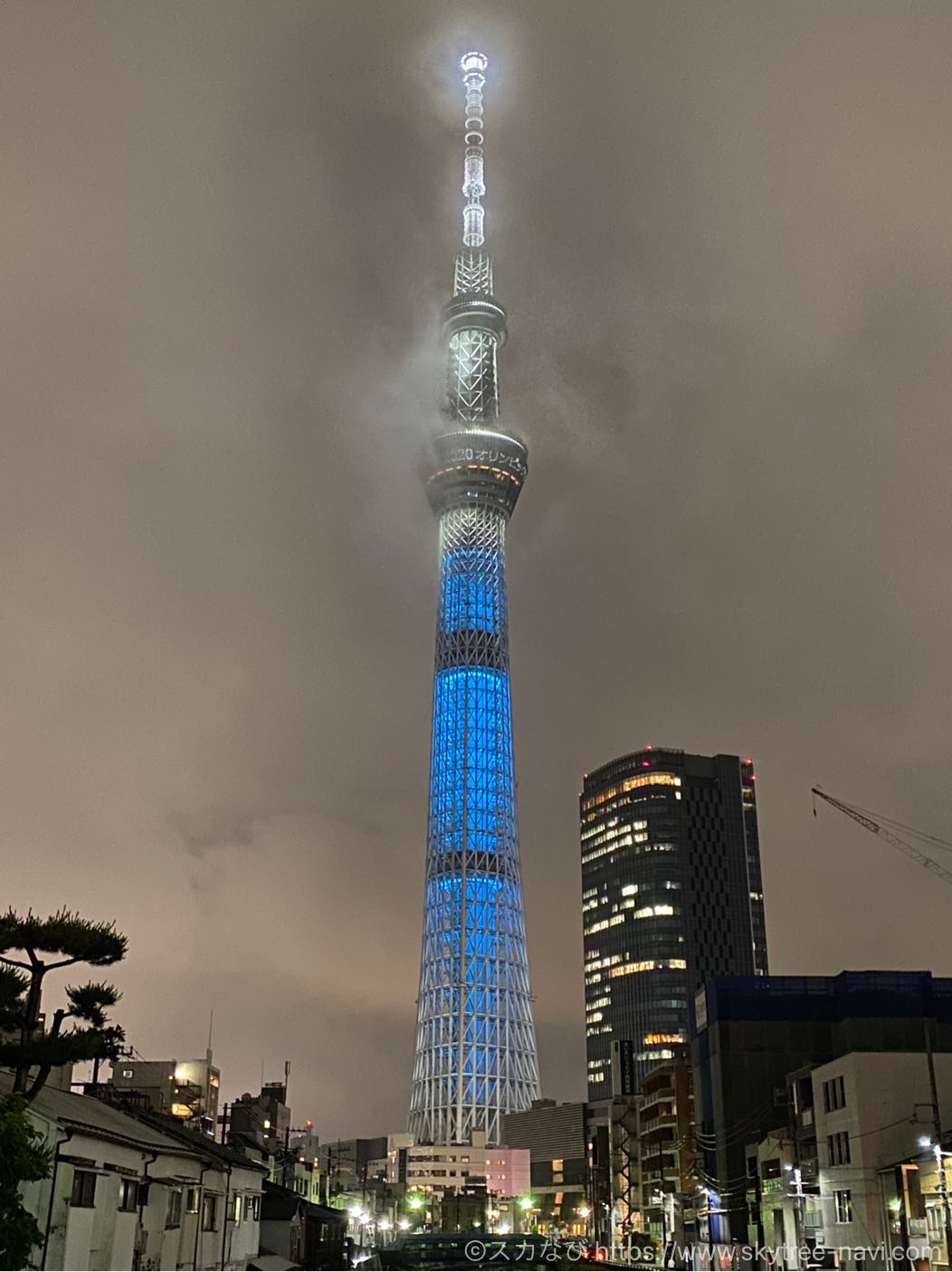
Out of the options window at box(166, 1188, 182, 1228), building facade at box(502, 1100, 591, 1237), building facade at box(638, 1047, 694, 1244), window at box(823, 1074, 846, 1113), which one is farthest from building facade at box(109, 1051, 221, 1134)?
window at box(166, 1188, 182, 1228)

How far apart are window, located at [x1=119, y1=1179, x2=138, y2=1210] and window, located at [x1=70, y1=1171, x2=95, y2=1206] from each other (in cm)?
224

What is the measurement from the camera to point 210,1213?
43.0m

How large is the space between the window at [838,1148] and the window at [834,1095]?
174 cm

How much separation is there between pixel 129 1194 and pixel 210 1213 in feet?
33.2

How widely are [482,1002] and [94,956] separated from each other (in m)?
161

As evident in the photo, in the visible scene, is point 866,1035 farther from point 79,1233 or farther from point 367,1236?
point 79,1233

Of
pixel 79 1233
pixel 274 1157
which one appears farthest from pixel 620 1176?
pixel 79 1233

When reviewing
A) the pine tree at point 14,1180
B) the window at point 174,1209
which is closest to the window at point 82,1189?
the pine tree at point 14,1180

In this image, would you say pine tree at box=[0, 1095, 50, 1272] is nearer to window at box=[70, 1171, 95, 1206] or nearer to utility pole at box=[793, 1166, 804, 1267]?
window at box=[70, 1171, 95, 1206]

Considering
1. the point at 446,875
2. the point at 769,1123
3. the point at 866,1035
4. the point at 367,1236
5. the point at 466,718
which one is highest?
the point at 466,718

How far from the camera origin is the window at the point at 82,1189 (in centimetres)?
2998

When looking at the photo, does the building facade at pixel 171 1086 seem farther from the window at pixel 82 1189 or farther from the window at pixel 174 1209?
the window at pixel 82 1189

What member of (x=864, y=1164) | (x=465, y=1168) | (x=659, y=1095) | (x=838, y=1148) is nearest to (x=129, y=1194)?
(x=864, y=1164)

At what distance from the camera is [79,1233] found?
30.2m
